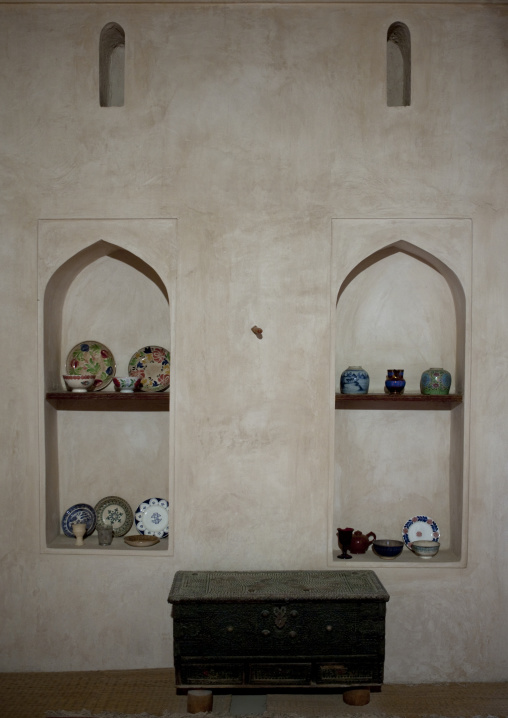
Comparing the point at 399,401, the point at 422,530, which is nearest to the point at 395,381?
the point at 399,401

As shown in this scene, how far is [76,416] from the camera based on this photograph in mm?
4371

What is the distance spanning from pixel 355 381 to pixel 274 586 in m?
1.28

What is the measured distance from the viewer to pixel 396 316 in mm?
4363

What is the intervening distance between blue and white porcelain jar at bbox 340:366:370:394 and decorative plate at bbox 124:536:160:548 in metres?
1.47

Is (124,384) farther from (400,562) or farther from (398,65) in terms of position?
(398,65)

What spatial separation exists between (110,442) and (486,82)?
3.15m

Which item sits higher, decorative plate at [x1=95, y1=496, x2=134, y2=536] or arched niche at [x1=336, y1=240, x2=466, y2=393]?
arched niche at [x1=336, y1=240, x2=466, y2=393]

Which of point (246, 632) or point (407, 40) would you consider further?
point (407, 40)

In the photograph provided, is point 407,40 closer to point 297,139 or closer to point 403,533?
point 297,139

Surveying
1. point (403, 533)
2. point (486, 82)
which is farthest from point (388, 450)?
point (486, 82)

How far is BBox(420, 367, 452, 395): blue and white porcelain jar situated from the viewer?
13.3 ft

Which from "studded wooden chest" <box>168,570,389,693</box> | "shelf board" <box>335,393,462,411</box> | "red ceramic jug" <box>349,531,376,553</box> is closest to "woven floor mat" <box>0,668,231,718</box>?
"studded wooden chest" <box>168,570,389,693</box>

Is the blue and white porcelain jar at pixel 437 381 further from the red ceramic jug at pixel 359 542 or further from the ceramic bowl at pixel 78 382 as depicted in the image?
the ceramic bowl at pixel 78 382

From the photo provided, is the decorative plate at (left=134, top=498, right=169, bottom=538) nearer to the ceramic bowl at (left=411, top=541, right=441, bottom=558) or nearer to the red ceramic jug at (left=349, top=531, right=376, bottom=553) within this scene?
the red ceramic jug at (left=349, top=531, right=376, bottom=553)
